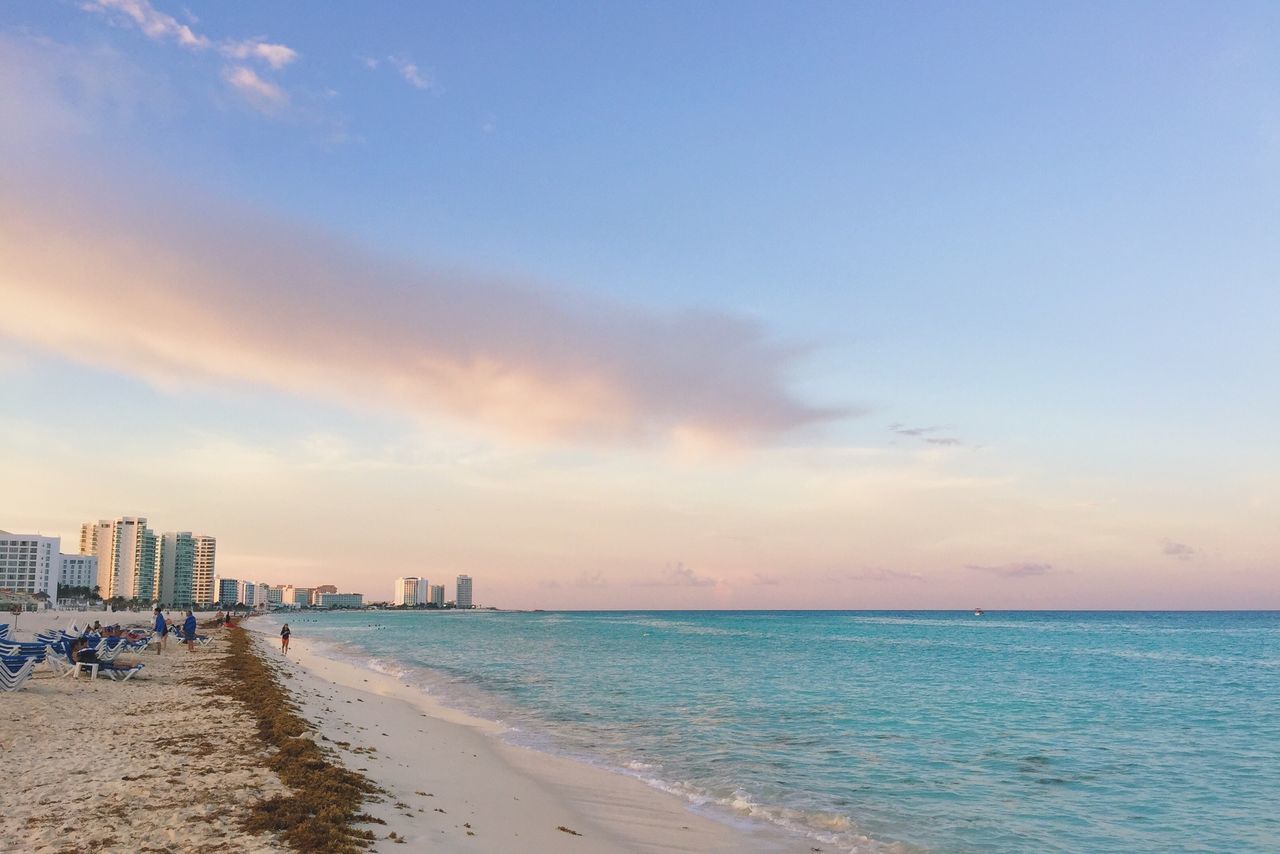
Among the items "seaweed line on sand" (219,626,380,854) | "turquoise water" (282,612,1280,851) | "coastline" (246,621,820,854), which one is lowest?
"turquoise water" (282,612,1280,851)

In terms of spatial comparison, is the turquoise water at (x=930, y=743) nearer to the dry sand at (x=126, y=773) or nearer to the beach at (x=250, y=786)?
the beach at (x=250, y=786)

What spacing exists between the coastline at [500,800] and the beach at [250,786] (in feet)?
0.13

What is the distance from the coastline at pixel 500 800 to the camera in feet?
37.4

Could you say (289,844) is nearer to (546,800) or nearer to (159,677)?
(546,800)

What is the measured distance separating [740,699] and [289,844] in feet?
83.3

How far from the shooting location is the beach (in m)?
9.80

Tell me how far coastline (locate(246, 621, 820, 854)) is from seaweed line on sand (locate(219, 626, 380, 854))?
421mm

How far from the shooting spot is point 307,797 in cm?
1098

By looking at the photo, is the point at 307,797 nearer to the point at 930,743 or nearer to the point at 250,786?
the point at 250,786

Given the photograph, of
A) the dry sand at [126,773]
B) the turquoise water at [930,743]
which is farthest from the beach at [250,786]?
the turquoise water at [930,743]

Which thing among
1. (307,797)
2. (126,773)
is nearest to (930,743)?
(307,797)

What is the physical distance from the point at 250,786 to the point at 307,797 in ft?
4.47

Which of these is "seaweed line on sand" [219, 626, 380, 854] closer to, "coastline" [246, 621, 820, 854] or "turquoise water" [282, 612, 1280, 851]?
"coastline" [246, 621, 820, 854]

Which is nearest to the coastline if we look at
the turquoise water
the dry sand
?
the turquoise water
